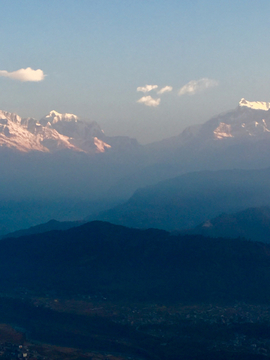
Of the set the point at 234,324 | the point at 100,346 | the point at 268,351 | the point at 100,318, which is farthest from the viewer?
the point at 100,318

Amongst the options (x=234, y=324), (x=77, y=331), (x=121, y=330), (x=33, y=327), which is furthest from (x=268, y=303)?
(x=33, y=327)

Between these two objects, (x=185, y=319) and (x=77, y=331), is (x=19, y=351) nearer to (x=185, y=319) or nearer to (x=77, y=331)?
(x=77, y=331)

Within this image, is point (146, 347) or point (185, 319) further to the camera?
point (185, 319)

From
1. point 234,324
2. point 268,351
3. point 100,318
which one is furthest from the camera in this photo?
point 100,318

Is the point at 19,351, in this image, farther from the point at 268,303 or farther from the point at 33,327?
the point at 268,303

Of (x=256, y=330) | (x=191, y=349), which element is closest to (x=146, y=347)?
(x=191, y=349)

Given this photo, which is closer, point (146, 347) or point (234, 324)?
point (146, 347)

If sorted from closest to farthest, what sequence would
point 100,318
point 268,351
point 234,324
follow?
1. point 268,351
2. point 234,324
3. point 100,318

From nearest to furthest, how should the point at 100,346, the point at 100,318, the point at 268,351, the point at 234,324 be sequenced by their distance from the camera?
the point at 268,351
the point at 100,346
the point at 234,324
the point at 100,318
